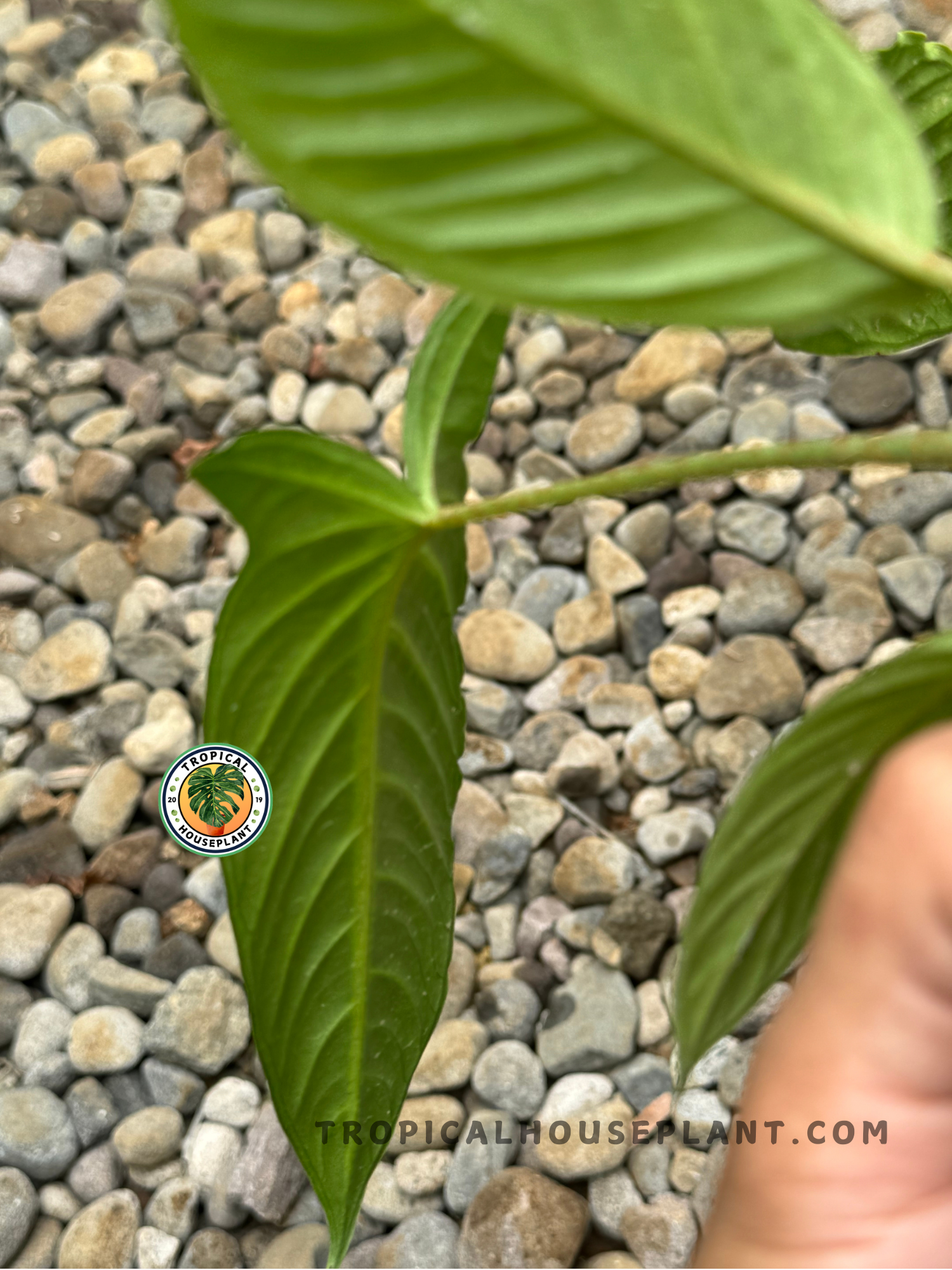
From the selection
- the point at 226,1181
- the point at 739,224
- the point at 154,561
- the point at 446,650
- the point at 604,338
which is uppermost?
the point at 739,224

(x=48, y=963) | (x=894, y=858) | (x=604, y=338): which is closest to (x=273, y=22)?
(x=894, y=858)

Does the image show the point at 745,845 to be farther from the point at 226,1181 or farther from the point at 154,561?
the point at 154,561

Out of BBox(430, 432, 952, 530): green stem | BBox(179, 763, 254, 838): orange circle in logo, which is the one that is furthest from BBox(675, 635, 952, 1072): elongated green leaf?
BBox(179, 763, 254, 838): orange circle in logo

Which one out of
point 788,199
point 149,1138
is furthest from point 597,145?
point 149,1138

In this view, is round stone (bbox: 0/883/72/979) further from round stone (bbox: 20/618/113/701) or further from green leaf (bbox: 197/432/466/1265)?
green leaf (bbox: 197/432/466/1265)

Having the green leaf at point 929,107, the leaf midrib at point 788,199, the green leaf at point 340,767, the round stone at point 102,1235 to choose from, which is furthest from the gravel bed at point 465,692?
the leaf midrib at point 788,199

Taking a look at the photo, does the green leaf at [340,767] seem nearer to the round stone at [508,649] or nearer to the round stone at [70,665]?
the round stone at [508,649]
